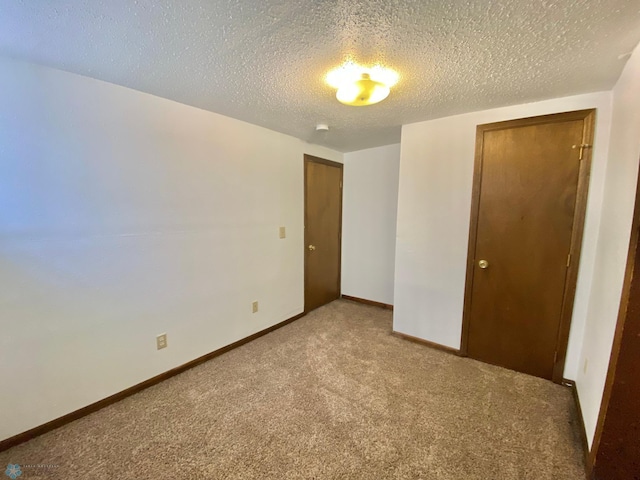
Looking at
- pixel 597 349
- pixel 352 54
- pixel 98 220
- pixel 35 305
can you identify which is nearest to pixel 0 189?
pixel 98 220

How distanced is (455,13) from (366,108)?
1.08 m

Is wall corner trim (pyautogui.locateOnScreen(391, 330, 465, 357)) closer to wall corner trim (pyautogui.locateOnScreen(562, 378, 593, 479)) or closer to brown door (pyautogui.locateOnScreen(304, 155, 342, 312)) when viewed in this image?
wall corner trim (pyautogui.locateOnScreen(562, 378, 593, 479))

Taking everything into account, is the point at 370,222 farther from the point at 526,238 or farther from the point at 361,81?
the point at 361,81

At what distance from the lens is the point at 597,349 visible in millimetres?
1571

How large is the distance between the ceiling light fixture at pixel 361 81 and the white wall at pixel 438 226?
0.96 meters

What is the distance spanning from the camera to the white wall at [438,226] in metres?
2.28

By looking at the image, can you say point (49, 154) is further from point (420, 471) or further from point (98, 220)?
point (420, 471)

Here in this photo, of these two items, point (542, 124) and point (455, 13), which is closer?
point (455, 13)

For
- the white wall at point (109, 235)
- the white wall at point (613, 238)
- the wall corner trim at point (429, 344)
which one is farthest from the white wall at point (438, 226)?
the white wall at point (109, 235)

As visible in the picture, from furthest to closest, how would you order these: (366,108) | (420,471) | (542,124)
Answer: (366,108) < (542,124) < (420,471)

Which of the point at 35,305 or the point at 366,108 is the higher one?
the point at 366,108

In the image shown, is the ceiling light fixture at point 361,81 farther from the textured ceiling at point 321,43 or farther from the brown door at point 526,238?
the brown door at point 526,238

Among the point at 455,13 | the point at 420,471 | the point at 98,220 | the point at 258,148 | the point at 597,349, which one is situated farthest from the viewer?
the point at 258,148

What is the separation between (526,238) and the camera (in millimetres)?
2133
